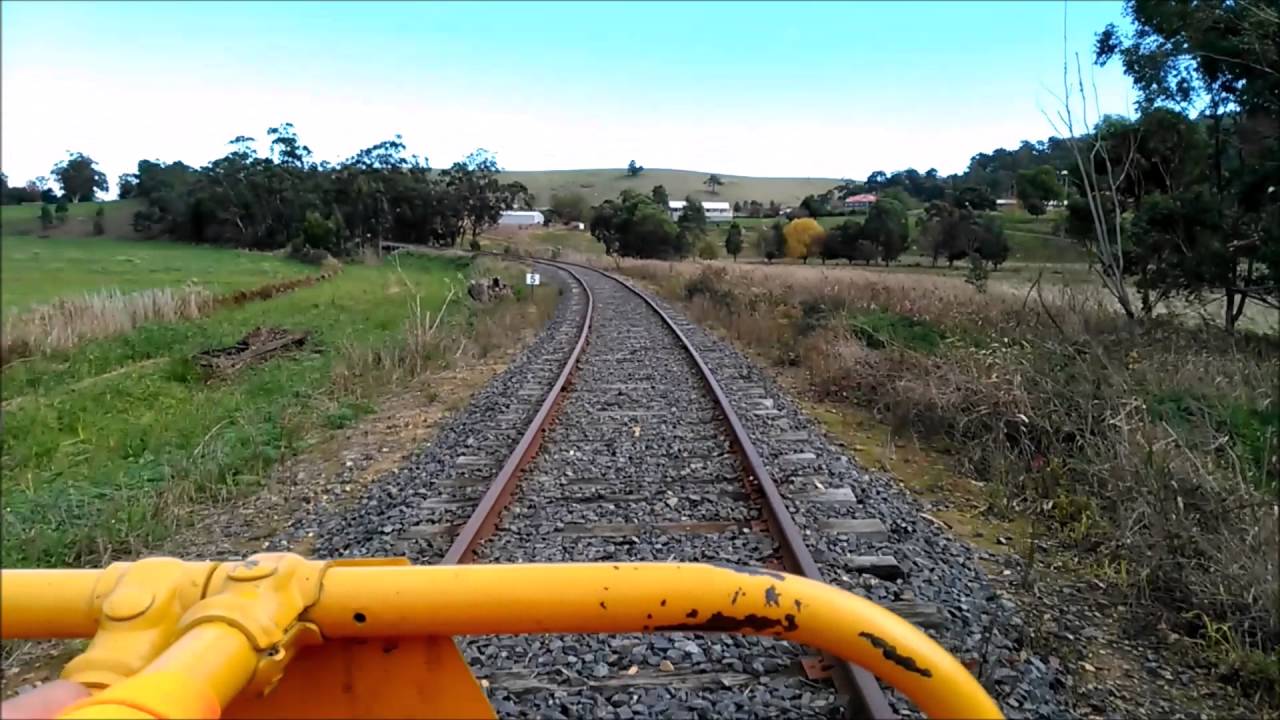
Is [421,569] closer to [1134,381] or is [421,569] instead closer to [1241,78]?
[1134,381]

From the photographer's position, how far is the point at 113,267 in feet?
21.2

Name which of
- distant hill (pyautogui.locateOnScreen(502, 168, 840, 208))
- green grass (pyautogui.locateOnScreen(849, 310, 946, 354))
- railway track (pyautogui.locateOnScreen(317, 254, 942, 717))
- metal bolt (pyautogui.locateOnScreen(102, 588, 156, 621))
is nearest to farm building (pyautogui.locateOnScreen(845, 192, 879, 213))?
distant hill (pyautogui.locateOnScreen(502, 168, 840, 208))

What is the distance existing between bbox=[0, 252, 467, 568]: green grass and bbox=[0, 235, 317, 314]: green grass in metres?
1.48

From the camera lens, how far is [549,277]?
35.8 m

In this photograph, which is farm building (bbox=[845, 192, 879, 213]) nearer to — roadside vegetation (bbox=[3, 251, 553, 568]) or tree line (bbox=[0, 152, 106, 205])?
roadside vegetation (bbox=[3, 251, 553, 568])

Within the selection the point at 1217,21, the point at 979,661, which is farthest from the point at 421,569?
the point at 1217,21

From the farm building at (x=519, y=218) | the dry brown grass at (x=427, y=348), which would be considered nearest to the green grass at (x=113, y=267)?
the dry brown grass at (x=427, y=348)

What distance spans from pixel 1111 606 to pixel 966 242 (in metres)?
40.4

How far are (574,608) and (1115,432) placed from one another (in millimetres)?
5319

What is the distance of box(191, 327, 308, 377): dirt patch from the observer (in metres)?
13.8

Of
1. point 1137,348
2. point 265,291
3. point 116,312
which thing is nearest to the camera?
point 1137,348

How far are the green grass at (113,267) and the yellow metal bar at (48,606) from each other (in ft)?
1.51

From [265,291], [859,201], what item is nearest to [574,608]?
[265,291]

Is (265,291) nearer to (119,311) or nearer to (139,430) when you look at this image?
(119,311)
